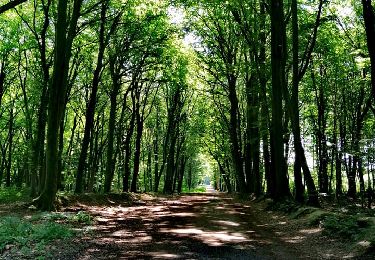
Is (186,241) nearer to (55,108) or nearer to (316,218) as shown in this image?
(316,218)

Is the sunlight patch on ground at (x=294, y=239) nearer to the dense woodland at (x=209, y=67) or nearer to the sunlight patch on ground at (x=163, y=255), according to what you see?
the sunlight patch on ground at (x=163, y=255)

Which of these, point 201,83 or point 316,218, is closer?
point 316,218

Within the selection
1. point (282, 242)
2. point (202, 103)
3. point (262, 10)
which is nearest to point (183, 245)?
point (282, 242)

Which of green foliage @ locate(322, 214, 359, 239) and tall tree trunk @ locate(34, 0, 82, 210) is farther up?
tall tree trunk @ locate(34, 0, 82, 210)

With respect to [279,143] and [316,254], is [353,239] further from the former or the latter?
[279,143]

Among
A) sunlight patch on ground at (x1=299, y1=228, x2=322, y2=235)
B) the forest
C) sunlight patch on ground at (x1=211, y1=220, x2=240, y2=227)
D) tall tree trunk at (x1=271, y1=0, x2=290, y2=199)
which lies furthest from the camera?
tall tree trunk at (x1=271, y1=0, x2=290, y2=199)

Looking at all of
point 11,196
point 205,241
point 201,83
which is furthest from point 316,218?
point 201,83

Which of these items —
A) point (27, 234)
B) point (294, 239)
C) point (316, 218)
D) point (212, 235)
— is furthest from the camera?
point (316, 218)

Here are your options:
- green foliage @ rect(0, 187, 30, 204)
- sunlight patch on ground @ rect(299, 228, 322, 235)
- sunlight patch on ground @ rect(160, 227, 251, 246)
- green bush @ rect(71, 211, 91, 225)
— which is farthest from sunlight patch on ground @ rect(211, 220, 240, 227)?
green foliage @ rect(0, 187, 30, 204)

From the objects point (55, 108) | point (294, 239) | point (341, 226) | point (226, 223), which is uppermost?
point (55, 108)

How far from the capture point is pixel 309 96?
3553 centimetres

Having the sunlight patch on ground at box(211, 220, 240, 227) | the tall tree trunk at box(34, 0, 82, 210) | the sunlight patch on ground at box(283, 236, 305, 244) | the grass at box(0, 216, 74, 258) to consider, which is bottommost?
the sunlight patch on ground at box(283, 236, 305, 244)

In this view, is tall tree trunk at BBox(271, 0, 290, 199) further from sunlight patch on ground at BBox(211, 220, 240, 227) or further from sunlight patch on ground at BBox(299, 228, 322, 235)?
sunlight patch on ground at BBox(299, 228, 322, 235)

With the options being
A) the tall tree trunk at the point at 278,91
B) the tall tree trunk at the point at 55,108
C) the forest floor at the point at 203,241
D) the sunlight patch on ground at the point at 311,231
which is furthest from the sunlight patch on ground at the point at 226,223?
the tall tree trunk at the point at 55,108
